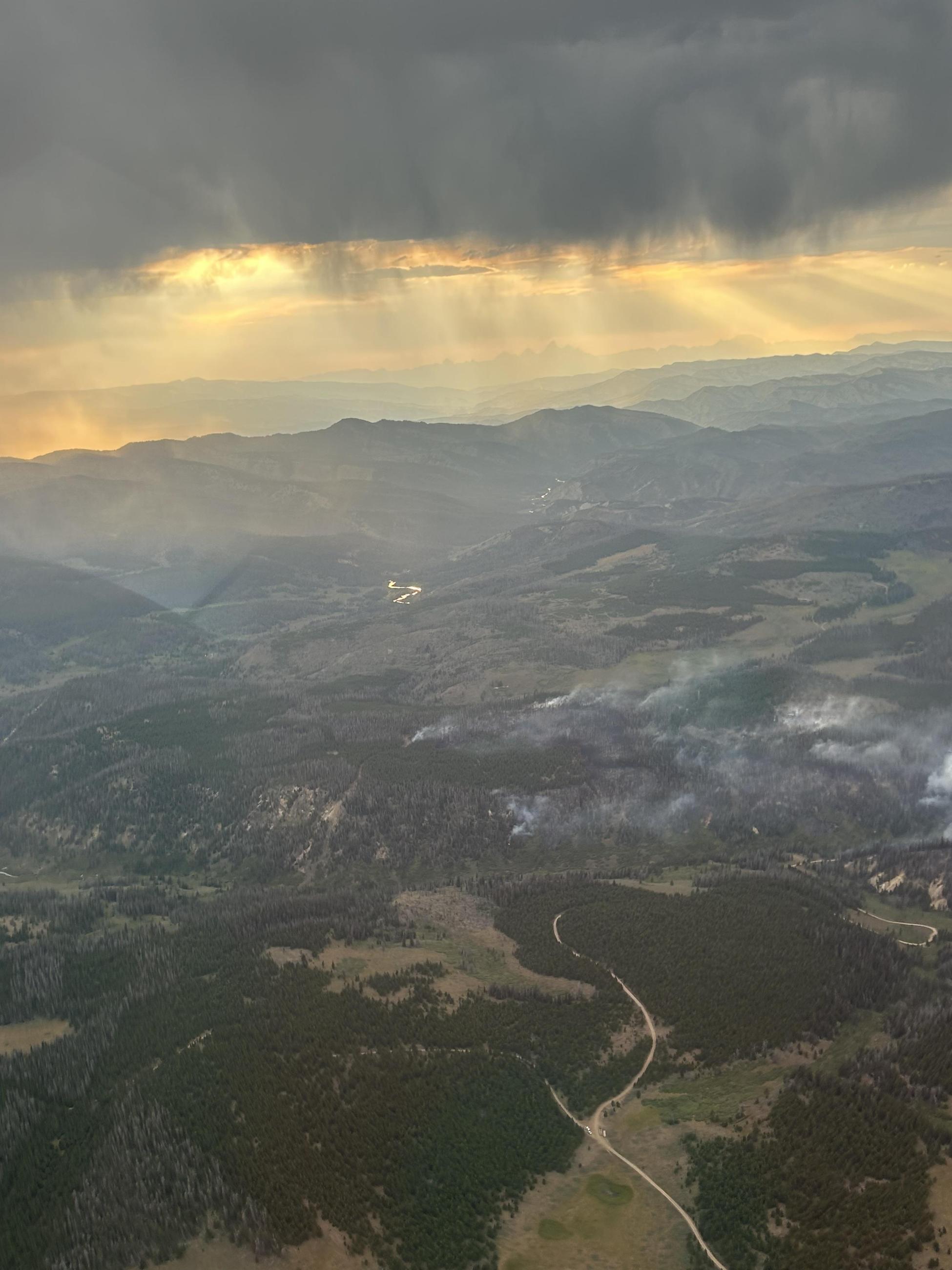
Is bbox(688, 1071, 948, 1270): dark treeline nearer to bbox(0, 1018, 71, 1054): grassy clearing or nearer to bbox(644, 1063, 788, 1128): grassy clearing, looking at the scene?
bbox(644, 1063, 788, 1128): grassy clearing

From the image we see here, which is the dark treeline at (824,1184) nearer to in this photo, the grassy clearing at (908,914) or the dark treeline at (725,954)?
the dark treeline at (725,954)

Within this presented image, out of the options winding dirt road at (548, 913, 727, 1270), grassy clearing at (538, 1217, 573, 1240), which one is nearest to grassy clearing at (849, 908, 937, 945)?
winding dirt road at (548, 913, 727, 1270)

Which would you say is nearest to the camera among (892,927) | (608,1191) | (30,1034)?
(608,1191)

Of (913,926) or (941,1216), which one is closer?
(941,1216)

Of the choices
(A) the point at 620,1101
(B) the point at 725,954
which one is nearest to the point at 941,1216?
(A) the point at 620,1101

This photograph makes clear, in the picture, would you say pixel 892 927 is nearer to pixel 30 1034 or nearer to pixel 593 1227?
pixel 593 1227

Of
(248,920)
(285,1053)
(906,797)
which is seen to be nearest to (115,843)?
(248,920)
